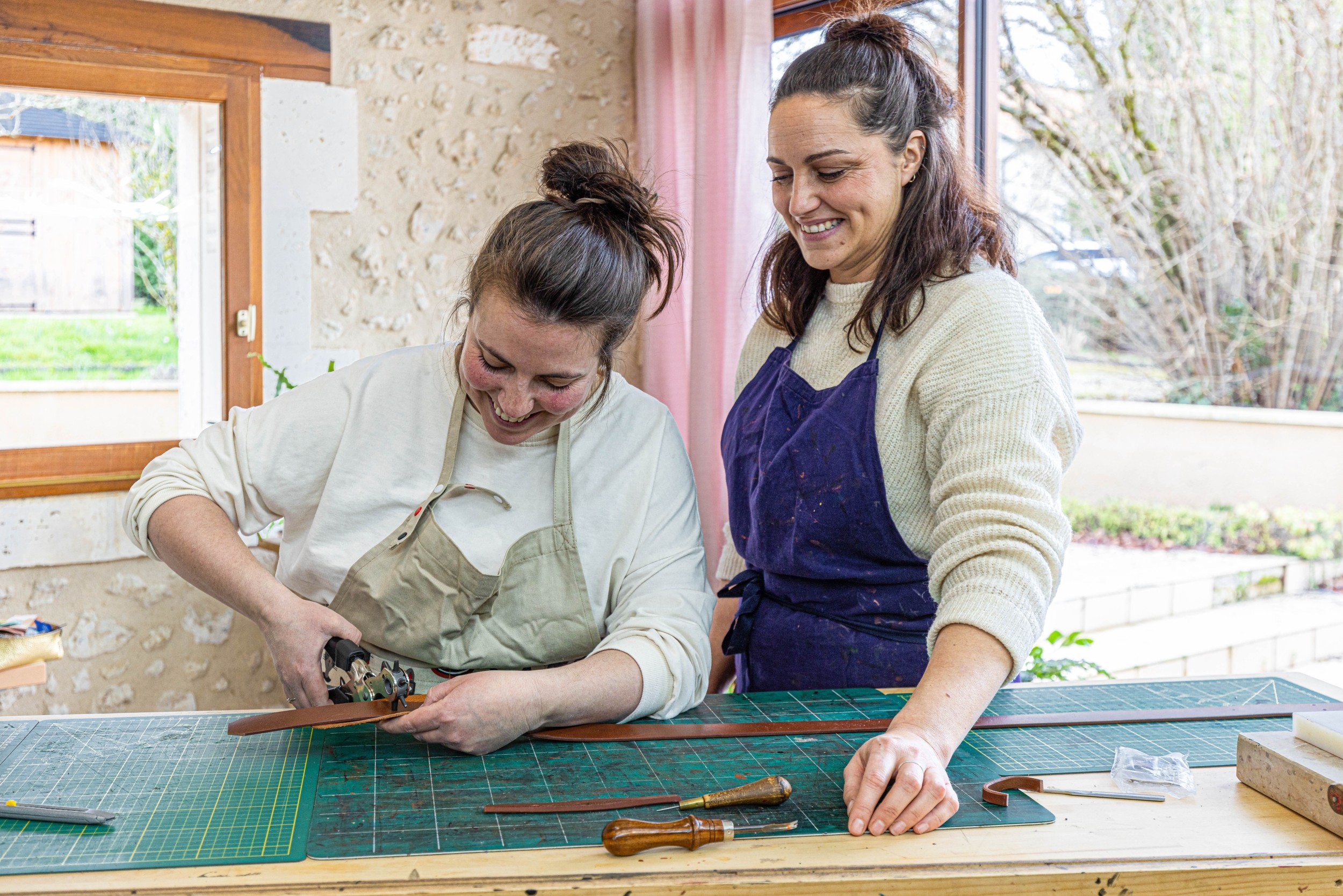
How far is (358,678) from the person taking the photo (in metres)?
1.38

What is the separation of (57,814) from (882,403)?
1.13 meters

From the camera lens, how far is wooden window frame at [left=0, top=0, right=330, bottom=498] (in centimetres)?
294

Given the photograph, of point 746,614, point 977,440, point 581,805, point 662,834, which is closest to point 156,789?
point 581,805

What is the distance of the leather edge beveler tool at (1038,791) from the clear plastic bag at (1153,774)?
0.01m

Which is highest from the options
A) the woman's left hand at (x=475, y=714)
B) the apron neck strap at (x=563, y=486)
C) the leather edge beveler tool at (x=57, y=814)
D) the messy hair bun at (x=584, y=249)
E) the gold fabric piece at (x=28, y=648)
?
the messy hair bun at (x=584, y=249)

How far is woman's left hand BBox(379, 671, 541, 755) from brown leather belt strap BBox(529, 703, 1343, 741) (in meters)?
0.07

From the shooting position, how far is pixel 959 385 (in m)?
1.45

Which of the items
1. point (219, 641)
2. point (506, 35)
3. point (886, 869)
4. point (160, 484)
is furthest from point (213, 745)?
point (506, 35)

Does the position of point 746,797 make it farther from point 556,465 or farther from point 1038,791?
point 556,465

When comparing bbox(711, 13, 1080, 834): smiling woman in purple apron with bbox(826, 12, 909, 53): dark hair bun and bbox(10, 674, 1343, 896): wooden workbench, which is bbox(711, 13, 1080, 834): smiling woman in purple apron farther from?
bbox(10, 674, 1343, 896): wooden workbench

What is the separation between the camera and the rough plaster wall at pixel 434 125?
3.41 metres

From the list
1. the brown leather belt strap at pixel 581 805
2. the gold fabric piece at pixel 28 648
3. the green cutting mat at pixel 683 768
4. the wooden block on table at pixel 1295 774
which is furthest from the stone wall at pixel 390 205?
the wooden block on table at pixel 1295 774

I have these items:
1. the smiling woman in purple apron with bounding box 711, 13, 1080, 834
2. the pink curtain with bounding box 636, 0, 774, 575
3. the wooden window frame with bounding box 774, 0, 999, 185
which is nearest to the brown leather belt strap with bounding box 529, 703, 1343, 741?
the smiling woman in purple apron with bounding box 711, 13, 1080, 834

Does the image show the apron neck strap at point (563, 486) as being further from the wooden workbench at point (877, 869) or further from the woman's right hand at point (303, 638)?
the wooden workbench at point (877, 869)
